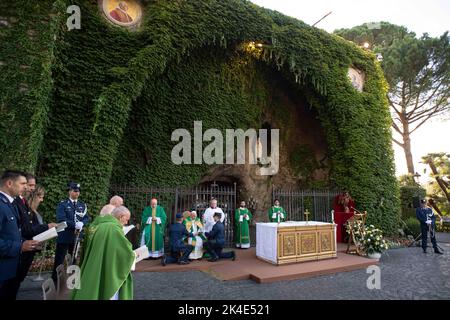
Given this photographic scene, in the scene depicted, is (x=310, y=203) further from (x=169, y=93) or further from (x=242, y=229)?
(x=169, y=93)

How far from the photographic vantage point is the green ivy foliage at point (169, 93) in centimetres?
746

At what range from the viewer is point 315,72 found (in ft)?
38.9

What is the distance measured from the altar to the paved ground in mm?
984

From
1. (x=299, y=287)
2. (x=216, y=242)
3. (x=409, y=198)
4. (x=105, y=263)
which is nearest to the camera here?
(x=105, y=263)

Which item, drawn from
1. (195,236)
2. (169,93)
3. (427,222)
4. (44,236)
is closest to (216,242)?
(195,236)

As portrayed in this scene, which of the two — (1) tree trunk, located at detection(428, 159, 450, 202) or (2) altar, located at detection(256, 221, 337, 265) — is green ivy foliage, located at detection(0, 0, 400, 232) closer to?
(2) altar, located at detection(256, 221, 337, 265)

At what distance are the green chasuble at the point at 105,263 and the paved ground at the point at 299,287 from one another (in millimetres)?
2057

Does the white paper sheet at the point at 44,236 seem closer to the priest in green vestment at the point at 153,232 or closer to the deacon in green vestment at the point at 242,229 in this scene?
the priest in green vestment at the point at 153,232

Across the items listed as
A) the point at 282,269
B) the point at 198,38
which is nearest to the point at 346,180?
the point at 282,269

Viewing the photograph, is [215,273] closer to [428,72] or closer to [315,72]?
[315,72]

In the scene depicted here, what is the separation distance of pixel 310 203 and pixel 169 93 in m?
8.68

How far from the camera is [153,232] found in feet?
26.5
